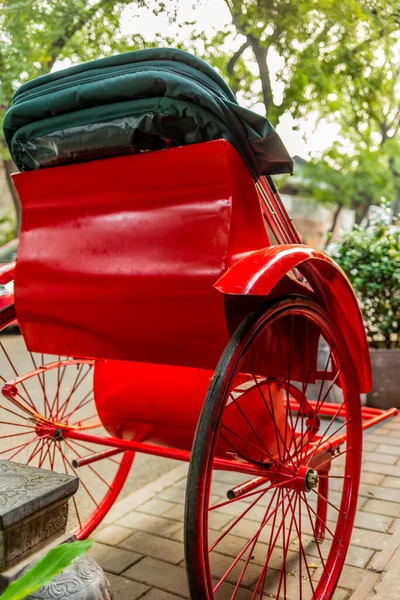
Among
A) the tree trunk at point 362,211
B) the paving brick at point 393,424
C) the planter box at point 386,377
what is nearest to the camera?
the paving brick at point 393,424

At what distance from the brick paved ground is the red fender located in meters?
0.75

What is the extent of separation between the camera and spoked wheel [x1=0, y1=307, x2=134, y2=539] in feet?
8.22

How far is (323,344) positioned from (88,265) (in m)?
3.26

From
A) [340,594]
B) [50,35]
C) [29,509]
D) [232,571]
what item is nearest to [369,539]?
[340,594]

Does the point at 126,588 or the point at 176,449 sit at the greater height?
the point at 176,449

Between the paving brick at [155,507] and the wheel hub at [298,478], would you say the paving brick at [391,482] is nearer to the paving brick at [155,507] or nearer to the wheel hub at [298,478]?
the paving brick at [155,507]

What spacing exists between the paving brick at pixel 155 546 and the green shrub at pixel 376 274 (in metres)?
2.86

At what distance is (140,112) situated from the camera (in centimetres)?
194

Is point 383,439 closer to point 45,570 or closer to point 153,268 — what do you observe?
point 153,268

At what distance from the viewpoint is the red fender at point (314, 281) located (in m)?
1.67

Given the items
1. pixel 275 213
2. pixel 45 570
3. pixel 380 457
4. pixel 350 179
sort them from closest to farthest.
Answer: pixel 45 570, pixel 275 213, pixel 380 457, pixel 350 179

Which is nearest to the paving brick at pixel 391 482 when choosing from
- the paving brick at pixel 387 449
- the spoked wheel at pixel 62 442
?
the paving brick at pixel 387 449

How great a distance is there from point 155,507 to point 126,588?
82 centimetres

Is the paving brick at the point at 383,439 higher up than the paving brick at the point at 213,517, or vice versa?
the paving brick at the point at 213,517
